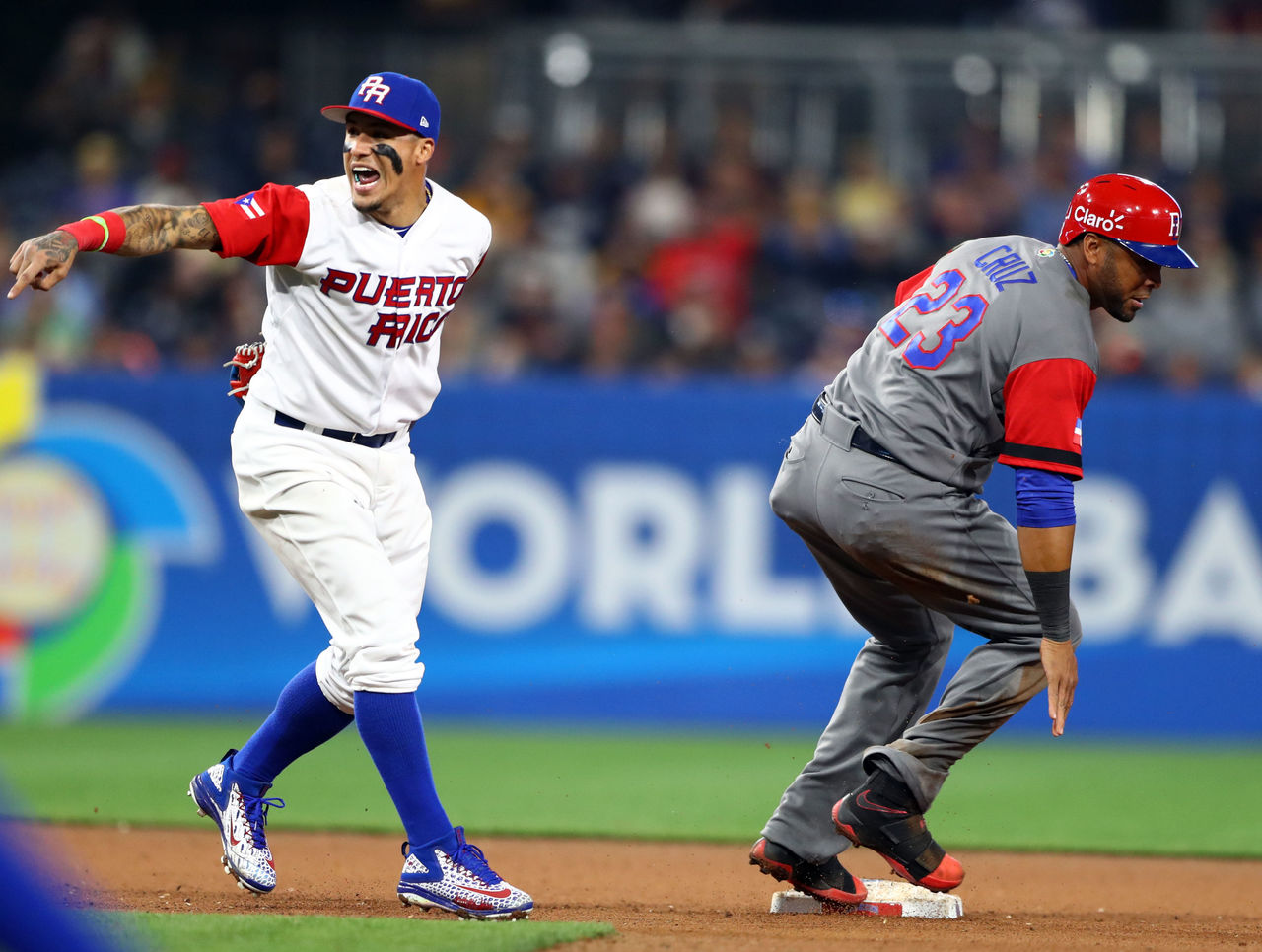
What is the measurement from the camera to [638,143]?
12.8 metres

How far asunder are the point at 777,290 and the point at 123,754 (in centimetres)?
548

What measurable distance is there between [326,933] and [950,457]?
2108 millimetres

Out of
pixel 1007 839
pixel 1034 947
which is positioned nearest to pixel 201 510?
pixel 1007 839

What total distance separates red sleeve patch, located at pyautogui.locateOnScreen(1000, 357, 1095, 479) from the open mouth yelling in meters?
1.86

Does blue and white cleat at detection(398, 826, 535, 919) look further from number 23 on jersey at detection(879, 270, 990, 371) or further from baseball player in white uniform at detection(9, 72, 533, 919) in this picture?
number 23 on jersey at detection(879, 270, 990, 371)

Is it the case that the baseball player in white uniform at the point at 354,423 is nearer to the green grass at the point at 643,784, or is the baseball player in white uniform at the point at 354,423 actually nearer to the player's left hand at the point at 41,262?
the player's left hand at the point at 41,262

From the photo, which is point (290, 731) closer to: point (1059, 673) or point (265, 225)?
point (265, 225)

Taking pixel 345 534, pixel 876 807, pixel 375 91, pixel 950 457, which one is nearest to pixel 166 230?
pixel 375 91

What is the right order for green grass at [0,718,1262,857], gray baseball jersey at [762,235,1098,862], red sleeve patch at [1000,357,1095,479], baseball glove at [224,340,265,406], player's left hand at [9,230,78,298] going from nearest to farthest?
player's left hand at [9,230,78,298] → red sleeve patch at [1000,357,1095,479] → gray baseball jersey at [762,235,1098,862] → baseball glove at [224,340,265,406] → green grass at [0,718,1262,857]

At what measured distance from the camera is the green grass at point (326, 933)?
367cm

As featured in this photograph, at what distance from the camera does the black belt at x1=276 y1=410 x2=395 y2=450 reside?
15.0 feet

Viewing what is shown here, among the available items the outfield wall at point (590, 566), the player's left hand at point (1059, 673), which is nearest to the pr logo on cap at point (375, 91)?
the player's left hand at point (1059, 673)

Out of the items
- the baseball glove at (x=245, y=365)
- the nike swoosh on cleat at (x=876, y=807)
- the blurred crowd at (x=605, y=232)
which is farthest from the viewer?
the blurred crowd at (x=605, y=232)

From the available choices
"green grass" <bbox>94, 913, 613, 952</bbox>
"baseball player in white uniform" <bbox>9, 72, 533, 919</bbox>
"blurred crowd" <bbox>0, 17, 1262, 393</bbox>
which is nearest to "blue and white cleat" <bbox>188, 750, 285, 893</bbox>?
"baseball player in white uniform" <bbox>9, 72, 533, 919</bbox>
